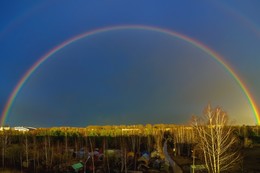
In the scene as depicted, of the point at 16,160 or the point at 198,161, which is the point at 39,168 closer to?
the point at 16,160

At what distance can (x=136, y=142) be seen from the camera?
84.6ft

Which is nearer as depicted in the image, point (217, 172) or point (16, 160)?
point (217, 172)

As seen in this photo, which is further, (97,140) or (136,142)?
(97,140)

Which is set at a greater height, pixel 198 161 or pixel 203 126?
pixel 203 126

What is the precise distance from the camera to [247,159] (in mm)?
21750

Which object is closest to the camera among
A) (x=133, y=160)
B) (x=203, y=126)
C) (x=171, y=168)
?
(x=203, y=126)

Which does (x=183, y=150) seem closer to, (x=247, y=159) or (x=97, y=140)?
(x=247, y=159)

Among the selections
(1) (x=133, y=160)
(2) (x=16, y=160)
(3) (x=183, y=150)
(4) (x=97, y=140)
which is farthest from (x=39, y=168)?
(4) (x=97, y=140)

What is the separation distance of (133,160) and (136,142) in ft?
19.7

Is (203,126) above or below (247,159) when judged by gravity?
above

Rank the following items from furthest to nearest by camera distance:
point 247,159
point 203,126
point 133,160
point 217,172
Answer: point 247,159 < point 133,160 < point 203,126 < point 217,172

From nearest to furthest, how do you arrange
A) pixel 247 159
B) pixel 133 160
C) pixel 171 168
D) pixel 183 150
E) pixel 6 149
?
pixel 171 168, pixel 133 160, pixel 247 159, pixel 6 149, pixel 183 150

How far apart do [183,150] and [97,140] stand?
9.96 metres

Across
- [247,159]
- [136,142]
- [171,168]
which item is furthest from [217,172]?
[136,142]
